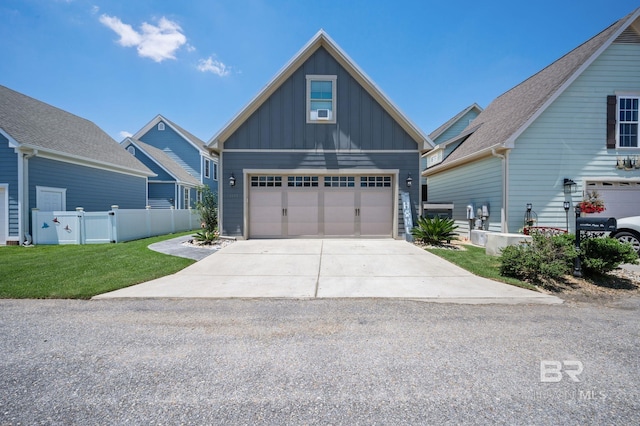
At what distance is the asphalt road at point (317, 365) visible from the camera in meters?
2.21

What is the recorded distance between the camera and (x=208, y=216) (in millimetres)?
10531

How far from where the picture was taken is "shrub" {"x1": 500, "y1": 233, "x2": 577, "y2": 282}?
18.6 feet

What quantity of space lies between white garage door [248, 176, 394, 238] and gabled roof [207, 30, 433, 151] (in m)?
2.00

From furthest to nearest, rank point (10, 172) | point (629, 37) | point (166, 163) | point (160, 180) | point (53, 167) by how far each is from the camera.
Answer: point (166, 163)
point (160, 180)
point (53, 167)
point (10, 172)
point (629, 37)

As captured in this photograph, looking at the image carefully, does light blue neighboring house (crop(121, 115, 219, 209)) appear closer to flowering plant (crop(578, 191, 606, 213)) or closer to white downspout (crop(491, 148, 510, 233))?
white downspout (crop(491, 148, 510, 233))

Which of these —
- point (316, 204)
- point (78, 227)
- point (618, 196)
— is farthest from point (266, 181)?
point (618, 196)

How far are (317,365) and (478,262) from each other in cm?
619

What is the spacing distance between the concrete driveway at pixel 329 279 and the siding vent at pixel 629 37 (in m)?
10.3

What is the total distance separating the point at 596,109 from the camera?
9.84m

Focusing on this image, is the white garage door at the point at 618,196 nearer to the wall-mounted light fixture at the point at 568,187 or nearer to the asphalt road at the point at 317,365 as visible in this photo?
the wall-mounted light fixture at the point at 568,187

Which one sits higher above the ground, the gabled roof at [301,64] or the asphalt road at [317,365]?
the gabled roof at [301,64]

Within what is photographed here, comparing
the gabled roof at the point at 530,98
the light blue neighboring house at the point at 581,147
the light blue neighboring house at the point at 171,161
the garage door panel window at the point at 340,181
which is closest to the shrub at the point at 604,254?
the light blue neighboring house at the point at 581,147

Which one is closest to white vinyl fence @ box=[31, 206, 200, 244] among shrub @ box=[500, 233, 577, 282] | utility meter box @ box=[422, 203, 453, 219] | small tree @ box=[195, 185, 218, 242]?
small tree @ box=[195, 185, 218, 242]

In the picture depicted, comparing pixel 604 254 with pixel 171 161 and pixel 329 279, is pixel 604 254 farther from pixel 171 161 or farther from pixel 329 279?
pixel 171 161
